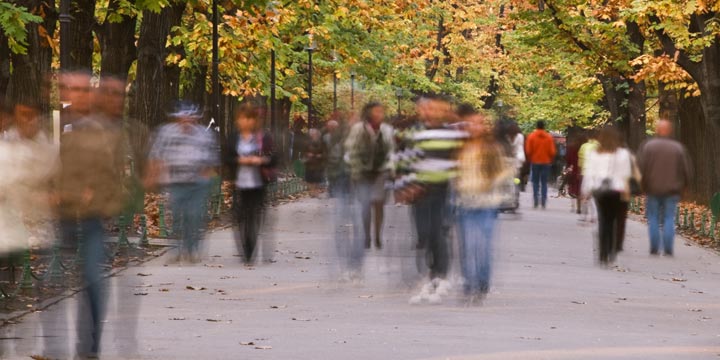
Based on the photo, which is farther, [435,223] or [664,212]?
[664,212]

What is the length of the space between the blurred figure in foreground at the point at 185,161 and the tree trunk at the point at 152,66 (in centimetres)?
1381

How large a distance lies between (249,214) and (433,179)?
4062 millimetres

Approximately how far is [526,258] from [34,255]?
6759 mm

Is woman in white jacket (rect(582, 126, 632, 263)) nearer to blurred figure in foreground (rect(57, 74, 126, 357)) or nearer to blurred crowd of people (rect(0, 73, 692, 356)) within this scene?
blurred crowd of people (rect(0, 73, 692, 356))

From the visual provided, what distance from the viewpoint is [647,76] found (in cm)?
3228

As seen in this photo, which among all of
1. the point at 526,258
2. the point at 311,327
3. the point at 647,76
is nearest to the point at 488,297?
the point at 311,327

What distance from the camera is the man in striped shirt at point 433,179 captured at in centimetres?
1427

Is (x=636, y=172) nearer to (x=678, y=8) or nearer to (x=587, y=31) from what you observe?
(x=678, y=8)

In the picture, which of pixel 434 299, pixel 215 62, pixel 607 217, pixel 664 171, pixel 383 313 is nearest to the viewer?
pixel 383 313

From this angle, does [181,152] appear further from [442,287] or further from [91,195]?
[91,195]

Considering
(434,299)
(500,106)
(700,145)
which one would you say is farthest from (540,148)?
(500,106)

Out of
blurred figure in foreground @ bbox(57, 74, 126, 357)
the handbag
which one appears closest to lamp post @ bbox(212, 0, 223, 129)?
the handbag

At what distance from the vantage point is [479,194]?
14.2 m

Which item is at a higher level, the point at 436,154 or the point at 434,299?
the point at 436,154
